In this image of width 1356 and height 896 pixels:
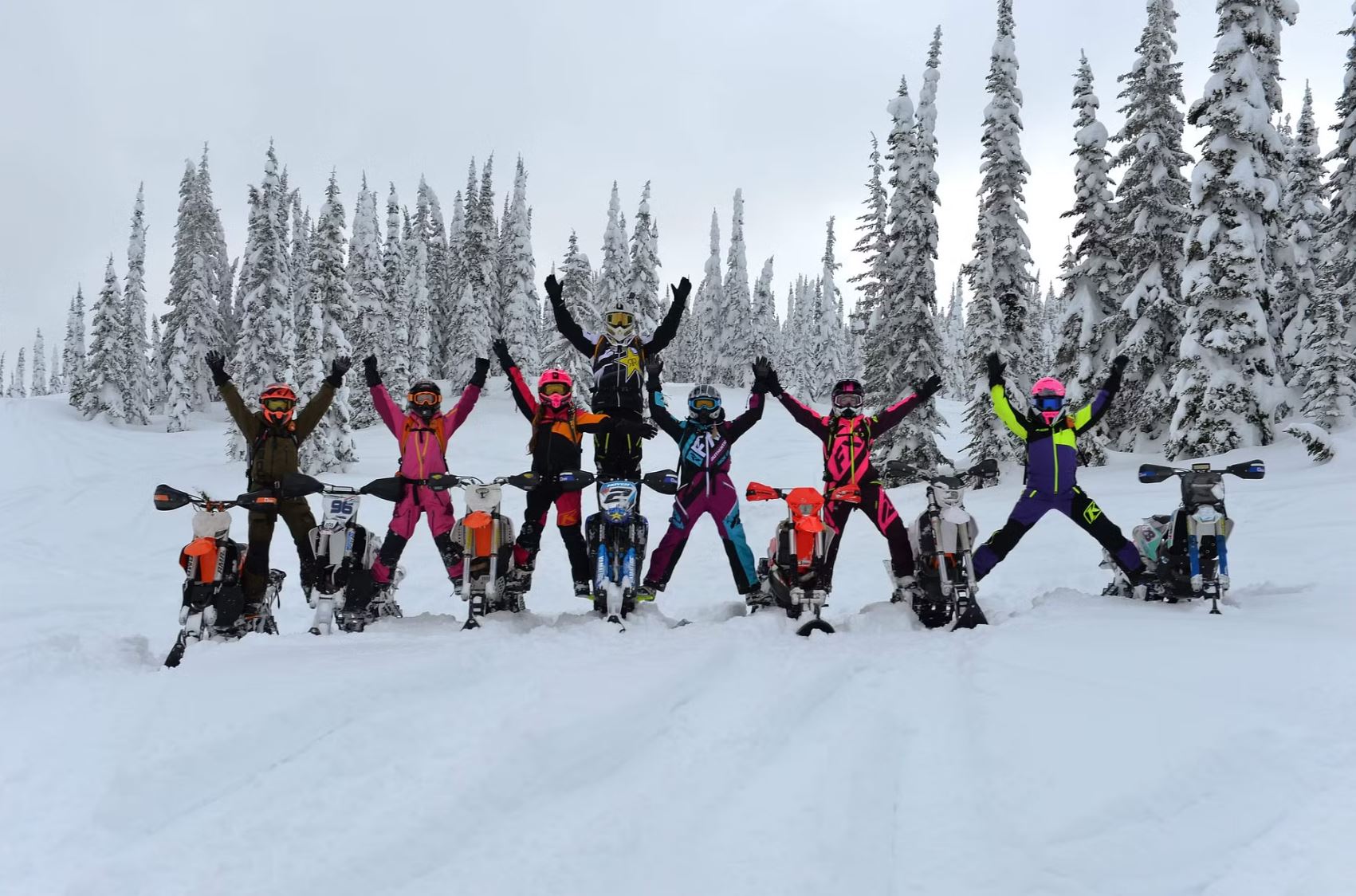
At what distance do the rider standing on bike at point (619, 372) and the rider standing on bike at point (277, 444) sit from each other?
8.08 ft

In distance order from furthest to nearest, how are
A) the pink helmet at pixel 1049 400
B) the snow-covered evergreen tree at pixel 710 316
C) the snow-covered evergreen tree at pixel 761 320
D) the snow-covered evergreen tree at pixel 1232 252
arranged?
1. the snow-covered evergreen tree at pixel 710 316
2. the snow-covered evergreen tree at pixel 761 320
3. the snow-covered evergreen tree at pixel 1232 252
4. the pink helmet at pixel 1049 400

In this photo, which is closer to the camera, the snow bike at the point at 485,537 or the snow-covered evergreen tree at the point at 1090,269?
the snow bike at the point at 485,537

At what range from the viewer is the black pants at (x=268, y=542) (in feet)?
22.7

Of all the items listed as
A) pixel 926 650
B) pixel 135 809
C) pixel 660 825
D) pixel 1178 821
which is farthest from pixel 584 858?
pixel 926 650

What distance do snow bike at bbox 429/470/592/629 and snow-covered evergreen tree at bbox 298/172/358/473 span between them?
2239 centimetres

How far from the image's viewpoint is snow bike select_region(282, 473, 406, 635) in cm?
677

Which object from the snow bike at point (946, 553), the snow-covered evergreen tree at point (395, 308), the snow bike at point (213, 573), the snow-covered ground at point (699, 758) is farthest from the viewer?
the snow-covered evergreen tree at point (395, 308)

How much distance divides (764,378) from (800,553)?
6.07 feet

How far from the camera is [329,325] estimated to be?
1186 inches

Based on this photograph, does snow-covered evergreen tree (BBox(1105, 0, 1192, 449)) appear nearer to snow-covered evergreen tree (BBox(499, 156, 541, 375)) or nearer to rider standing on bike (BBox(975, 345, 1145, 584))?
rider standing on bike (BBox(975, 345, 1145, 584))

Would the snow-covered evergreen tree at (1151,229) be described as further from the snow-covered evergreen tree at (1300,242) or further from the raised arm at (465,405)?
the raised arm at (465,405)

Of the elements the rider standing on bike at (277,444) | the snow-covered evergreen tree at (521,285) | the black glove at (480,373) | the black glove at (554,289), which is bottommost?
the rider standing on bike at (277,444)

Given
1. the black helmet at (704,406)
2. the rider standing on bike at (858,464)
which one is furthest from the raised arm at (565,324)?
the rider standing on bike at (858,464)

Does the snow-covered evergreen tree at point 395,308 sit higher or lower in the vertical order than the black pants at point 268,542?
higher
